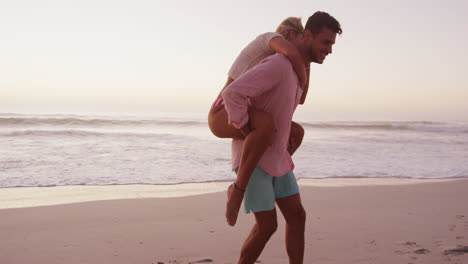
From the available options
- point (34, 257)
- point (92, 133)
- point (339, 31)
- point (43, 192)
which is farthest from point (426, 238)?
point (92, 133)

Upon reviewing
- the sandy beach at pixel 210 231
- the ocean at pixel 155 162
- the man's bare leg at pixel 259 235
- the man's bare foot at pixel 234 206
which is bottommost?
the ocean at pixel 155 162

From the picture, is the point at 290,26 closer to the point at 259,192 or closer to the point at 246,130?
the point at 246,130

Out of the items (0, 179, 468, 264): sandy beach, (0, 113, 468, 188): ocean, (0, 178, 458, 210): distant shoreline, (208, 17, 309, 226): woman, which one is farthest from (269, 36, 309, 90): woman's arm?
(0, 113, 468, 188): ocean

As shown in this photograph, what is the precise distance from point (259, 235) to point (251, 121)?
685 millimetres

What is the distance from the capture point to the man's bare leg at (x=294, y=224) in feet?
7.48

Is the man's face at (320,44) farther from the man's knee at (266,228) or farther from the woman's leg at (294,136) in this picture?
the man's knee at (266,228)

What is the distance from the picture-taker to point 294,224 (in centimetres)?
229

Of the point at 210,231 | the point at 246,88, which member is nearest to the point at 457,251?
the point at 210,231

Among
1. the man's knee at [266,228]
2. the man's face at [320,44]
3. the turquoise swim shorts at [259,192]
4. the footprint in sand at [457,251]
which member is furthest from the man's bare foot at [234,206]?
the footprint in sand at [457,251]

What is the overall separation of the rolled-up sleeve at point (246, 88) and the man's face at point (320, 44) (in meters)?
0.29

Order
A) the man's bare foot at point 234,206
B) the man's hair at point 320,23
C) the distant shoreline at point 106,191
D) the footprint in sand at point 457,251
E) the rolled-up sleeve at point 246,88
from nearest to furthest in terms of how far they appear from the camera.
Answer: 1. the rolled-up sleeve at point 246,88
2. the man's bare foot at point 234,206
3. the man's hair at point 320,23
4. the footprint in sand at point 457,251
5. the distant shoreline at point 106,191

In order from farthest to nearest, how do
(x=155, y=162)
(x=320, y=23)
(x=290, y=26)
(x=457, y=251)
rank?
(x=155, y=162), (x=457, y=251), (x=290, y=26), (x=320, y=23)

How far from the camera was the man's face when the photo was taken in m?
2.12

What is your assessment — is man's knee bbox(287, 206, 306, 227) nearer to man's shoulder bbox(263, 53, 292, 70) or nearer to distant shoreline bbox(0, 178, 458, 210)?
man's shoulder bbox(263, 53, 292, 70)
